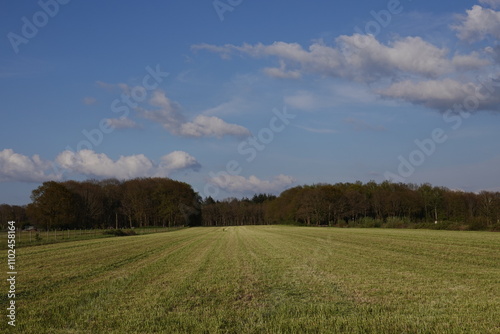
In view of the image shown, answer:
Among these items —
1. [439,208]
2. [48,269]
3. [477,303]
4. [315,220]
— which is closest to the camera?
[477,303]

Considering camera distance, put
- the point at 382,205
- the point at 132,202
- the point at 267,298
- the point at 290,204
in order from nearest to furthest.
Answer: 1. the point at 267,298
2. the point at 382,205
3. the point at 132,202
4. the point at 290,204

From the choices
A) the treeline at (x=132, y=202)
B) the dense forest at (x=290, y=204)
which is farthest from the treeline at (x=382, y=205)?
the treeline at (x=132, y=202)

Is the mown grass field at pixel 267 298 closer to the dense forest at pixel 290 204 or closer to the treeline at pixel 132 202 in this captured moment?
the dense forest at pixel 290 204

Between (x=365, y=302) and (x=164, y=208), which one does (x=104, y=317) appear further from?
(x=164, y=208)

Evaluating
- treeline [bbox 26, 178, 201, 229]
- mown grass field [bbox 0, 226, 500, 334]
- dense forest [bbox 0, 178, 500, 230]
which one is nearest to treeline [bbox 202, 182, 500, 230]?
dense forest [bbox 0, 178, 500, 230]

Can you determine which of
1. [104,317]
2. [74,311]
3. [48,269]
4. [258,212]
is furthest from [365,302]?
[258,212]

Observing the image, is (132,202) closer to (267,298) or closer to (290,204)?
(290,204)

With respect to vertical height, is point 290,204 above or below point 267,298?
above

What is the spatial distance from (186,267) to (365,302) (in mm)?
10885

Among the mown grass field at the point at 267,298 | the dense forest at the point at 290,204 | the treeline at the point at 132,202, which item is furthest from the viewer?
the dense forest at the point at 290,204

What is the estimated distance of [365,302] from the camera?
1100 cm

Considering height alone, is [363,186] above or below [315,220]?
above

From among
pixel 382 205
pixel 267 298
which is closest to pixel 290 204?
pixel 382 205

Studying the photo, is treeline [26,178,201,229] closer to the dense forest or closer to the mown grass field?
the dense forest
